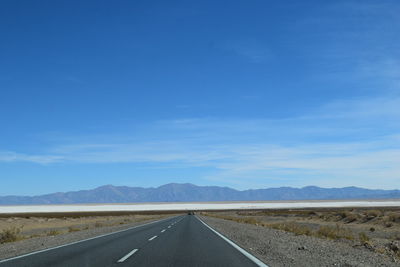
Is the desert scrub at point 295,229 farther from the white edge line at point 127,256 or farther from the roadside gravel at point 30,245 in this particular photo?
the white edge line at point 127,256

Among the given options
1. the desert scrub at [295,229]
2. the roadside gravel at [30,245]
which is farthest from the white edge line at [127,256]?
the desert scrub at [295,229]

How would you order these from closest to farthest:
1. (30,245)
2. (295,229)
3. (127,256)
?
(127,256) → (30,245) → (295,229)

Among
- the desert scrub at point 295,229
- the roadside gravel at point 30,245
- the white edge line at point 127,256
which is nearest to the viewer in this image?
the white edge line at point 127,256

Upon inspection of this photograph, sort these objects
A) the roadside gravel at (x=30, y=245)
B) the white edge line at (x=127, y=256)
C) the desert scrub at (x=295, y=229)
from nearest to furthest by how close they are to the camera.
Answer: the white edge line at (x=127, y=256) < the roadside gravel at (x=30, y=245) < the desert scrub at (x=295, y=229)

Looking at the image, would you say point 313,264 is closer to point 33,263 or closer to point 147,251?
point 147,251

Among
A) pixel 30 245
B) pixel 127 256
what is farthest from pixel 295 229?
pixel 127 256

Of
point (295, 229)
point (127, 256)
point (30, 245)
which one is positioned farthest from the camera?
point (295, 229)

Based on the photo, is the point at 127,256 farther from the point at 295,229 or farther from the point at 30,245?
the point at 295,229

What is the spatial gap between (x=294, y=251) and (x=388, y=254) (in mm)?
3272

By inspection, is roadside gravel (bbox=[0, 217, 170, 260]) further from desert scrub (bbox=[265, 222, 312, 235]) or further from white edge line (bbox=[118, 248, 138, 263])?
desert scrub (bbox=[265, 222, 312, 235])

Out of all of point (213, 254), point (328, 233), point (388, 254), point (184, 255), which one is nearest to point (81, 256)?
point (184, 255)

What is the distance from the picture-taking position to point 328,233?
2305 cm

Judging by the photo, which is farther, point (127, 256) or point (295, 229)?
point (295, 229)

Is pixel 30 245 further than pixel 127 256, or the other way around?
pixel 30 245
